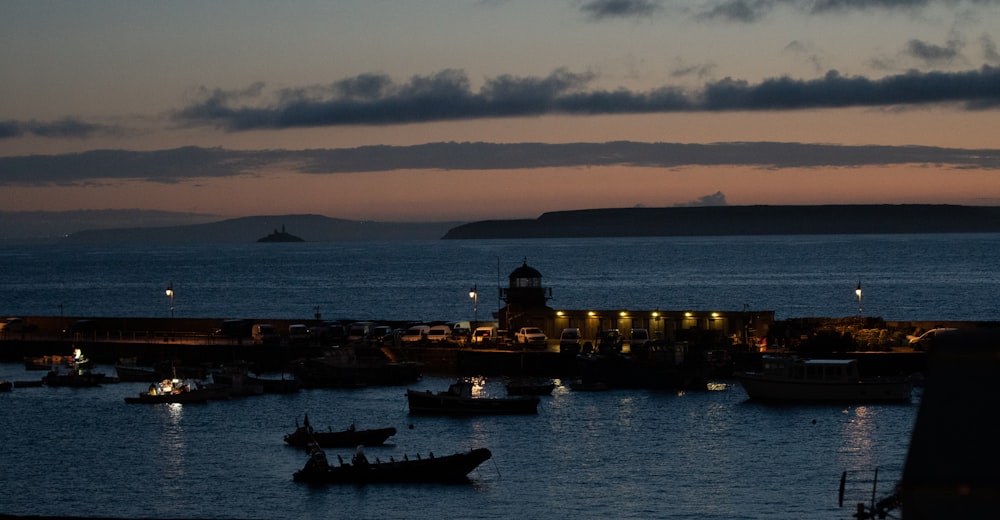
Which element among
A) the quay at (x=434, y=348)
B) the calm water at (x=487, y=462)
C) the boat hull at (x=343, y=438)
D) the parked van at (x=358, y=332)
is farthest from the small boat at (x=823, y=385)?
the parked van at (x=358, y=332)

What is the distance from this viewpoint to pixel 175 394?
5100cm

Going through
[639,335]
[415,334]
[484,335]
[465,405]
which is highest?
[415,334]

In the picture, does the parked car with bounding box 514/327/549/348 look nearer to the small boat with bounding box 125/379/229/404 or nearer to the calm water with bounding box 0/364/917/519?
the calm water with bounding box 0/364/917/519

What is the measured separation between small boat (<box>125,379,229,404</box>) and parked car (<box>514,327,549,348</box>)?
13.5 meters

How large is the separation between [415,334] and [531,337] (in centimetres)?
648

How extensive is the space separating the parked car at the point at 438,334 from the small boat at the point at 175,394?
1260 cm

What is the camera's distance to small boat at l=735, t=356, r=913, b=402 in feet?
161

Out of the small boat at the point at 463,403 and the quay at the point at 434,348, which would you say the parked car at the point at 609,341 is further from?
the small boat at the point at 463,403

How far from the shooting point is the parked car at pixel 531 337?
59037 mm

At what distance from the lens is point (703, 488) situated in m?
33.9

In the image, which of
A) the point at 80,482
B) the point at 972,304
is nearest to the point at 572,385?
the point at 80,482

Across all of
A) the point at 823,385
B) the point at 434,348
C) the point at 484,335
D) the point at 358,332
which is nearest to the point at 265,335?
the point at 358,332

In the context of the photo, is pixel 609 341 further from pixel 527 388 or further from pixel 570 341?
pixel 527 388

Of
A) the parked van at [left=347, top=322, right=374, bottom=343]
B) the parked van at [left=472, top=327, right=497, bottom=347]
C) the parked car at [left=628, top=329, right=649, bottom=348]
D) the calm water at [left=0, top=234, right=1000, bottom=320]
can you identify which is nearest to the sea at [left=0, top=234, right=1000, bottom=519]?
the parked van at [left=472, top=327, right=497, bottom=347]
